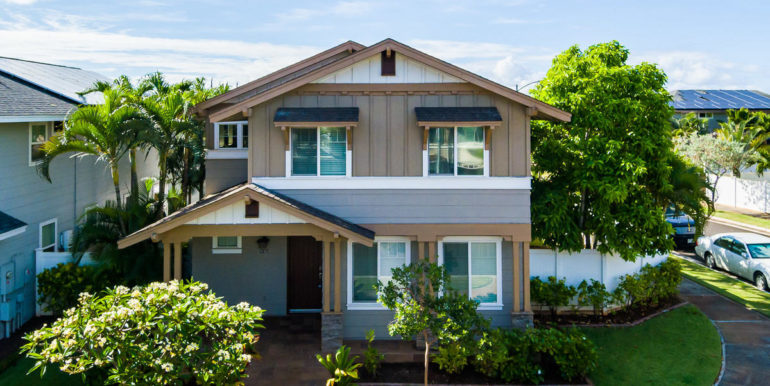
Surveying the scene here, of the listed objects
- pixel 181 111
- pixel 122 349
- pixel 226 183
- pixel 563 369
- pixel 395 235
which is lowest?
pixel 563 369

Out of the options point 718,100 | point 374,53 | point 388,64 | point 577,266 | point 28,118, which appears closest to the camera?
point 374,53

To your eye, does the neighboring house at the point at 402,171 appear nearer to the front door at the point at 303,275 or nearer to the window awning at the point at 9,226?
the front door at the point at 303,275

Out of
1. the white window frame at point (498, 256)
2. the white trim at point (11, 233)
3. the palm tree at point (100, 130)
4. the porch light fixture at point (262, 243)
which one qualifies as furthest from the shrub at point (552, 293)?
the white trim at point (11, 233)

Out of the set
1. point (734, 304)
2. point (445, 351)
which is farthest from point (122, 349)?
point (734, 304)

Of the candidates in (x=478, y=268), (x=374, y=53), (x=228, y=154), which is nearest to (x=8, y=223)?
(x=228, y=154)

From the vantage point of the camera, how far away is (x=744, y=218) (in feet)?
109

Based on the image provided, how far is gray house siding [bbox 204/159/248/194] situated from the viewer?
53.2 ft

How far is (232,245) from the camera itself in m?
16.0

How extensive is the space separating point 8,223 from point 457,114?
1085 cm

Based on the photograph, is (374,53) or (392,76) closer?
(374,53)

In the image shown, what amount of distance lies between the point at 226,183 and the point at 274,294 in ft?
10.8

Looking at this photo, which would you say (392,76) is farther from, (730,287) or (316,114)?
(730,287)

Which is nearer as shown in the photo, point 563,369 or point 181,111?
point 563,369

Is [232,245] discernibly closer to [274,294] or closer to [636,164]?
[274,294]
